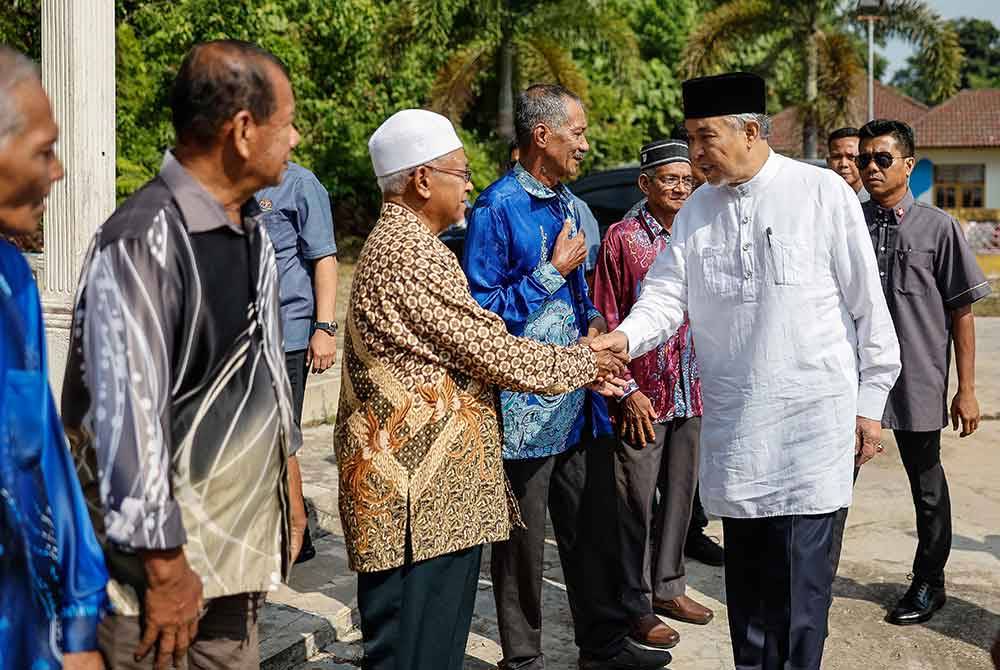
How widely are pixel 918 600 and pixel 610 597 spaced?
62.0 inches

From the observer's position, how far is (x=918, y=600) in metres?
5.15

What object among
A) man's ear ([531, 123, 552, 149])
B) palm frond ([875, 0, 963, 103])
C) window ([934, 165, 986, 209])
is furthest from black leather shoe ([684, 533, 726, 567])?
window ([934, 165, 986, 209])

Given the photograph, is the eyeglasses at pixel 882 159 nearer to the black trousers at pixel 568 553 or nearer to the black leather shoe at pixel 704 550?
the black trousers at pixel 568 553

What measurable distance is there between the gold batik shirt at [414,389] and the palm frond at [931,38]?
21.6 m

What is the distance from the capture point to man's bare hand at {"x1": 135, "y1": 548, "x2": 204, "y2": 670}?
2316 millimetres

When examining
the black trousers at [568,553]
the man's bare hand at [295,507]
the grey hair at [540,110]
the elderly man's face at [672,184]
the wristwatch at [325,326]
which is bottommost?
the black trousers at [568,553]

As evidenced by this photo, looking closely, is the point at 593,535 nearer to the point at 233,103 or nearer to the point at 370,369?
the point at 370,369

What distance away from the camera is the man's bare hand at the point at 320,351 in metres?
5.54

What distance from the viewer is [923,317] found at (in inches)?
200

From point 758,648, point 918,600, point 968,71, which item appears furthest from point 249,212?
point 968,71

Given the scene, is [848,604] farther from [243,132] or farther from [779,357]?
[243,132]

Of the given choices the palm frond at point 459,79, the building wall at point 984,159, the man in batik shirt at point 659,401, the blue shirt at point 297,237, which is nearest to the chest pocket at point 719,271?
the man in batik shirt at point 659,401

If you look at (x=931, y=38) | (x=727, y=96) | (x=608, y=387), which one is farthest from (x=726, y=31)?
(x=727, y=96)

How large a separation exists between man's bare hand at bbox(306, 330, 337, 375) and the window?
145 feet
